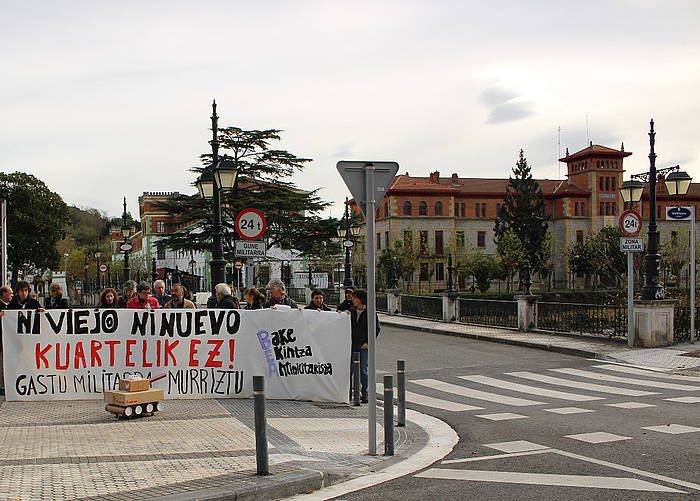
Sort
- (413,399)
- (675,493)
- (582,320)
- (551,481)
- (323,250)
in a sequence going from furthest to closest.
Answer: (323,250)
(582,320)
(413,399)
(551,481)
(675,493)

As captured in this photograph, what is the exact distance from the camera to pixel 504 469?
28.0 ft

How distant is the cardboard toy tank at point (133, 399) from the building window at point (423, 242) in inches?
3077

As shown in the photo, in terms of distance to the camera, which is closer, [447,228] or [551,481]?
[551,481]

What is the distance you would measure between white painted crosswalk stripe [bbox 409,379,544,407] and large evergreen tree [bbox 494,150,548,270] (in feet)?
245

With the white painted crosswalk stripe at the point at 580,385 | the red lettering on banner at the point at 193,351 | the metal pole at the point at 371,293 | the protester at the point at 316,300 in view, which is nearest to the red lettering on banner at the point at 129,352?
the red lettering on banner at the point at 193,351

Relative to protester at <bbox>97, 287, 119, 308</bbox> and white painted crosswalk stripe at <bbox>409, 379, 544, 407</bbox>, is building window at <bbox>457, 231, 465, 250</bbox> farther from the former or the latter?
protester at <bbox>97, 287, 119, 308</bbox>

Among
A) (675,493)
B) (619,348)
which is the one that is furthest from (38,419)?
(619,348)

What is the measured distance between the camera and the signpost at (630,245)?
21.2 m

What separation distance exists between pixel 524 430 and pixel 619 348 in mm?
11685

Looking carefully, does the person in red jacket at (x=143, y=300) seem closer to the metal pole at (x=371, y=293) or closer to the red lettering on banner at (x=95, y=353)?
the red lettering on banner at (x=95, y=353)


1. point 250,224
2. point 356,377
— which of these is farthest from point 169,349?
point 250,224

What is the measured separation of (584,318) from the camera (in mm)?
24422

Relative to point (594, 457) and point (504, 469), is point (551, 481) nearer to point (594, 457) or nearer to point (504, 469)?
point (504, 469)

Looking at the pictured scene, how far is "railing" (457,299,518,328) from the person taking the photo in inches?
1158
